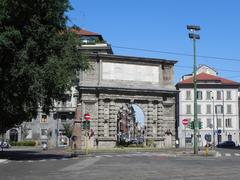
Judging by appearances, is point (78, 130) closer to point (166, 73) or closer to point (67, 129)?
point (166, 73)

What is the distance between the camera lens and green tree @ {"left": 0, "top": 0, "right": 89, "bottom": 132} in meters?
30.4

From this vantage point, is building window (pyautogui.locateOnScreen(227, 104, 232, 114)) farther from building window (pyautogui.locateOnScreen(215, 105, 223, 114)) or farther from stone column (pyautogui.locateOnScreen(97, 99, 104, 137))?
stone column (pyautogui.locateOnScreen(97, 99, 104, 137))

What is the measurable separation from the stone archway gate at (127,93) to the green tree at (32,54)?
31.3 metres

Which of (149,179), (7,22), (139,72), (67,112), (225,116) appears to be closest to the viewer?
(149,179)

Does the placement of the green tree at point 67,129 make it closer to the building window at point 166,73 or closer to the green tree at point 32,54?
the building window at point 166,73

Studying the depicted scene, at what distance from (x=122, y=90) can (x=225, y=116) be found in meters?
59.3

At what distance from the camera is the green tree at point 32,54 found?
30.4 meters

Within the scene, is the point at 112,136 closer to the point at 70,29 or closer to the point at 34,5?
the point at 70,29

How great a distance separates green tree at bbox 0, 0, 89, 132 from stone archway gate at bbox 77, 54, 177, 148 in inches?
1231

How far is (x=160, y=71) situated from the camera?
68875mm

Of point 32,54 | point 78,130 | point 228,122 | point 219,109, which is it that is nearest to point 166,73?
point 78,130

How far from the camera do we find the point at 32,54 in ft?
104

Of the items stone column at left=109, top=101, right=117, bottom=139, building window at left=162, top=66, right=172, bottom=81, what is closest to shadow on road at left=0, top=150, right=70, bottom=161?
stone column at left=109, top=101, right=117, bottom=139

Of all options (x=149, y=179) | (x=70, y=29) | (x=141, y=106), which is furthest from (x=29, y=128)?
(x=149, y=179)
